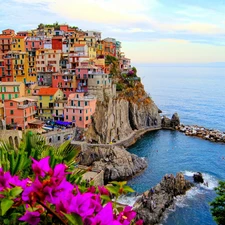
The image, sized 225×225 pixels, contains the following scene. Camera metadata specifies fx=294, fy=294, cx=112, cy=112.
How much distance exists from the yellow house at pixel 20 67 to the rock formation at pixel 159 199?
123 ft

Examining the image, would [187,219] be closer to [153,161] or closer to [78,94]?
[153,161]

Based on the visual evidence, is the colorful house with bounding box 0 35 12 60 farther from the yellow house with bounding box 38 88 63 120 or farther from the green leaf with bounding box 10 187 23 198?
the green leaf with bounding box 10 187 23 198

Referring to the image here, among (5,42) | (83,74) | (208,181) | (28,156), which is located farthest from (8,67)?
(28,156)

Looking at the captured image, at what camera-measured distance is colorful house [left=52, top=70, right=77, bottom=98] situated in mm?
55125

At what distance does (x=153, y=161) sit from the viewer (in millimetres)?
44844

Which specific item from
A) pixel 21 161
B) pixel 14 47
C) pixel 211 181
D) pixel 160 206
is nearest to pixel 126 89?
pixel 14 47

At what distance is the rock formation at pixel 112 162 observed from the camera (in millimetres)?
37969

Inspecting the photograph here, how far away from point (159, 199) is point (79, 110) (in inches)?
877

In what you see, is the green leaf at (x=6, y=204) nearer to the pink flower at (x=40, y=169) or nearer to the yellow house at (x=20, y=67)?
the pink flower at (x=40, y=169)

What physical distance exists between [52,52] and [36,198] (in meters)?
60.4

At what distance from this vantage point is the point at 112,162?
130 feet

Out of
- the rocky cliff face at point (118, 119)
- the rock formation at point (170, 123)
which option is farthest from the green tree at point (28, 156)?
the rock formation at point (170, 123)

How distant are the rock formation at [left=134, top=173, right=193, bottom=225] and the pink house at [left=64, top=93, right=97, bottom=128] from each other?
62.6ft

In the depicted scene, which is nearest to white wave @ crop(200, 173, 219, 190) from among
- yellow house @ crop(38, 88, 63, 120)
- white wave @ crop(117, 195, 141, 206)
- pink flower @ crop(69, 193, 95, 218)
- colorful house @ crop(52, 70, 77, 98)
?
white wave @ crop(117, 195, 141, 206)
